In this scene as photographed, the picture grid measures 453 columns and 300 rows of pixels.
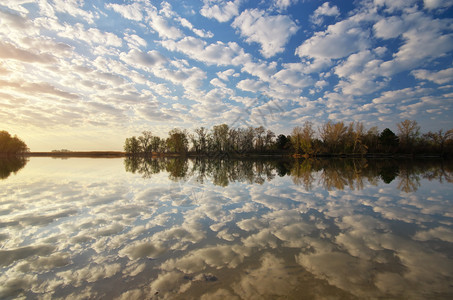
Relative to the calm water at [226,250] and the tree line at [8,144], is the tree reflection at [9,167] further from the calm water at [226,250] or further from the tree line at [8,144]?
the tree line at [8,144]

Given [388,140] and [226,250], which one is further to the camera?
[388,140]

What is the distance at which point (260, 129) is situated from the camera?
9969cm

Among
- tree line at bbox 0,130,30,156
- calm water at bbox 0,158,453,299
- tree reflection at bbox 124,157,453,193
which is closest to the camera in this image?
calm water at bbox 0,158,453,299

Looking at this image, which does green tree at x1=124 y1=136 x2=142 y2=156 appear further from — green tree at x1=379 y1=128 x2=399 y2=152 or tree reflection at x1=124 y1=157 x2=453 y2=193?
green tree at x1=379 y1=128 x2=399 y2=152

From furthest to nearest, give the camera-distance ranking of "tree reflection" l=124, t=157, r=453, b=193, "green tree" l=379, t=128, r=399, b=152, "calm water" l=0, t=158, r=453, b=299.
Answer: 1. "green tree" l=379, t=128, r=399, b=152
2. "tree reflection" l=124, t=157, r=453, b=193
3. "calm water" l=0, t=158, r=453, b=299

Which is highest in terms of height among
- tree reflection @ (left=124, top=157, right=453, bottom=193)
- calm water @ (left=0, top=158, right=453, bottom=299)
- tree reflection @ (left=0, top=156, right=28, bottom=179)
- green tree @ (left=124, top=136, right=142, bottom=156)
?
green tree @ (left=124, top=136, right=142, bottom=156)

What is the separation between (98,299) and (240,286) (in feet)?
6.61

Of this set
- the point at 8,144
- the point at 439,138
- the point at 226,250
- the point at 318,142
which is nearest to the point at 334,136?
the point at 318,142

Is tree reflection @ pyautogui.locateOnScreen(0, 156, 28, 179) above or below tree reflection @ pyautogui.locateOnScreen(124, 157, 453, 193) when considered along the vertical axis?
above

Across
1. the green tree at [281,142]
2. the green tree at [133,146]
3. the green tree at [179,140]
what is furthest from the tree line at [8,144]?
the green tree at [281,142]

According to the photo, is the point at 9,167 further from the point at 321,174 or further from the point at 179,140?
the point at 179,140

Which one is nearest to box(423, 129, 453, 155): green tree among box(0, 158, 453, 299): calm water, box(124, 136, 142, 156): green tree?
box(0, 158, 453, 299): calm water

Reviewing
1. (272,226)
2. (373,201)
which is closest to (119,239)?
(272,226)

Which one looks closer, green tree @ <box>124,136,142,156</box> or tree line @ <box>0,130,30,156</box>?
tree line @ <box>0,130,30,156</box>
